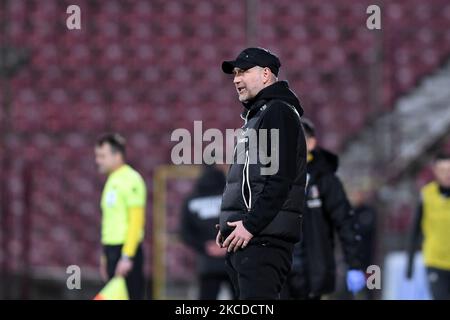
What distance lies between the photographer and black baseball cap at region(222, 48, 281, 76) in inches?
209

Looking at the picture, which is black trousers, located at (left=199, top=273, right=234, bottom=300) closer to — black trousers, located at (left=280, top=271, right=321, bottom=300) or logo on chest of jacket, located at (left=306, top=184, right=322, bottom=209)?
black trousers, located at (left=280, top=271, right=321, bottom=300)

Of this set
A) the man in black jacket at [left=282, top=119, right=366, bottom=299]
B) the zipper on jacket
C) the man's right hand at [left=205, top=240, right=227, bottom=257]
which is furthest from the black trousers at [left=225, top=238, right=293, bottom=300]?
the man's right hand at [left=205, top=240, right=227, bottom=257]

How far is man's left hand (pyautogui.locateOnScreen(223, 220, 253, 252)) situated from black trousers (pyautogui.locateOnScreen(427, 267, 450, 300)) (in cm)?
406

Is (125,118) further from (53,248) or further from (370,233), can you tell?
(370,233)

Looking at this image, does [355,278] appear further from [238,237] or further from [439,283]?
[439,283]

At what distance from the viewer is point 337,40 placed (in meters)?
14.9

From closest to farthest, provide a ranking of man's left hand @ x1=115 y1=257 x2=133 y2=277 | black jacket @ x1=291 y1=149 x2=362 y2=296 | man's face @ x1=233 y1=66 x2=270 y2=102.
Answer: man's face @ x1=233 y1=66 x2=270 y2=102 < black jacket @ x1=291 y1=149 x2=362 y2=296 < man's left hand @ x1=115 y1=257 x2=133 y2=277

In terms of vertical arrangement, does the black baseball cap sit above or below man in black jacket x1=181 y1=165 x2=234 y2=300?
above

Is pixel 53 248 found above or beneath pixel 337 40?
beneath

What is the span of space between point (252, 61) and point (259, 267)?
99 cm

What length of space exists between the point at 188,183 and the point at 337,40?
292 centimetres

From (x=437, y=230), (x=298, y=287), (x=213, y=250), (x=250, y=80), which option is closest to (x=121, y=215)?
(x=298, y=287)

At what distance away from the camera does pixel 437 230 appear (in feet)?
29.6
